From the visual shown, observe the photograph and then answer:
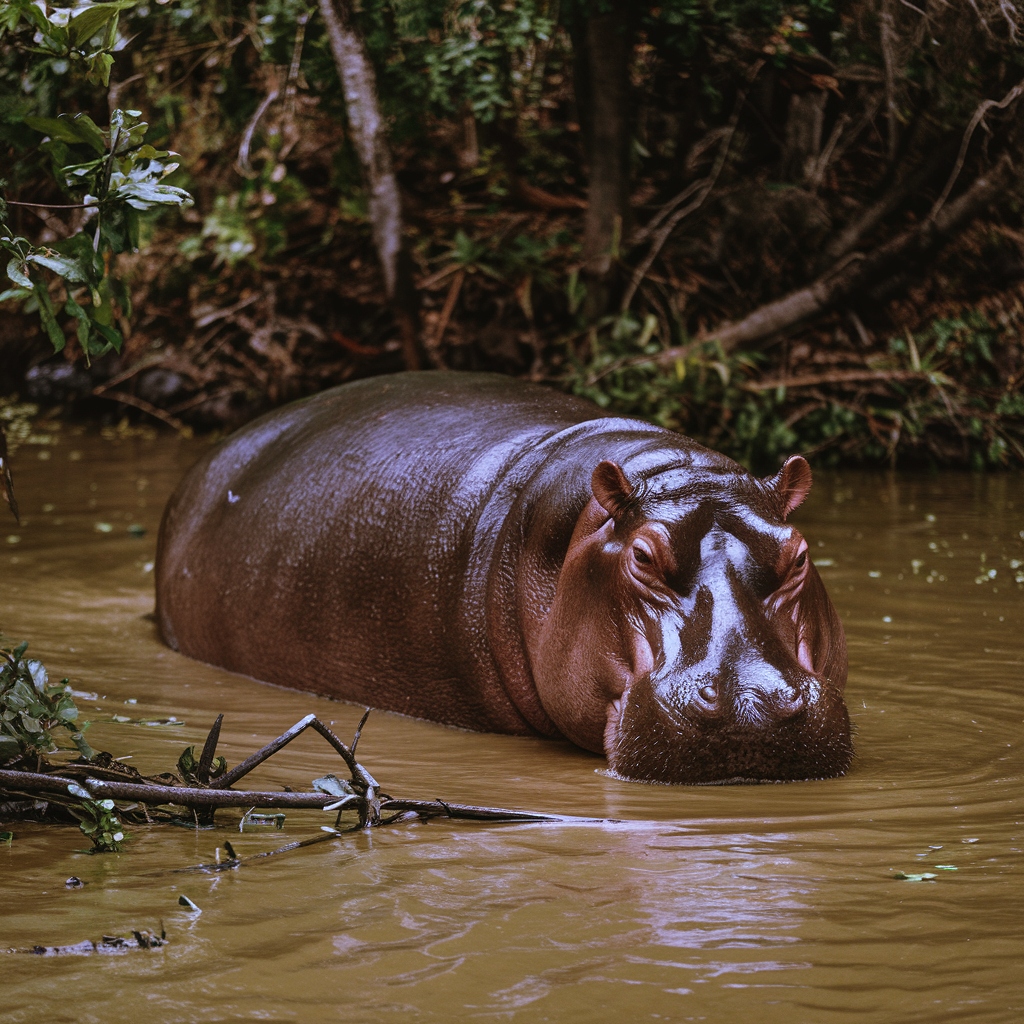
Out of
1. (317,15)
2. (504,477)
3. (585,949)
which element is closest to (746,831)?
(585,949)

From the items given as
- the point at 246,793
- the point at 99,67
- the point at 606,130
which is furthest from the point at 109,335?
the point at 606,130

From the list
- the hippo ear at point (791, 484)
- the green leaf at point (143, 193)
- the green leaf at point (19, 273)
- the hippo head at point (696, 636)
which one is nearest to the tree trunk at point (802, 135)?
the hippo ear at point (791, 484)

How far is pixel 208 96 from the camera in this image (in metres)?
10.5

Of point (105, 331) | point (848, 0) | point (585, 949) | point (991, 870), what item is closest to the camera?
point (585, 949)

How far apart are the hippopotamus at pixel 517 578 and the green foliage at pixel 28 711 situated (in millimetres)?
1110

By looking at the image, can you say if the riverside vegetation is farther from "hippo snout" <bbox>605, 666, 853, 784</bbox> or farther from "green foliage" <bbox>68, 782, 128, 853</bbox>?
"green foliage" <bbox>68, 782, 128, 853</bbox>

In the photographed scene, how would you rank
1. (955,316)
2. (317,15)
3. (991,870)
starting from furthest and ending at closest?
1. (955,316)
2. (317,15)
3. (991,870)

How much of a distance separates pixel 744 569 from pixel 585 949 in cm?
126

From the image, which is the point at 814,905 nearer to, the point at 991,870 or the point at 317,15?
the point at 991,870

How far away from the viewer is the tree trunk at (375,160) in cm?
804

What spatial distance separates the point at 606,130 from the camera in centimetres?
883

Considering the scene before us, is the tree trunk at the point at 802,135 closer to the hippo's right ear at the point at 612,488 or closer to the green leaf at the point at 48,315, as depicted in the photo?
the hippo's right ear at the point at 612,488

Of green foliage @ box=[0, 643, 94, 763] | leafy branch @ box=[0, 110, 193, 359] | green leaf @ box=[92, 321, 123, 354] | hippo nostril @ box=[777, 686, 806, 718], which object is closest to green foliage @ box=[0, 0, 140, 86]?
leafy branch @ box=[0, 110, 193, 359]

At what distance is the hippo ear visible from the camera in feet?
10.7
